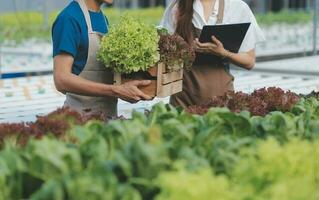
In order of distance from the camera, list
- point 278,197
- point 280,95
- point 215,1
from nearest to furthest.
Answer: point 278,197 < point 280,95 < point 215,1

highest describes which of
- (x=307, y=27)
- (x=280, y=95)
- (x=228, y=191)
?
(x=228, y=191)

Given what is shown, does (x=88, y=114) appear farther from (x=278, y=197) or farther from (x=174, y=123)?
(x=278, y=197)

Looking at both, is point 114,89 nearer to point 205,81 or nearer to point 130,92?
point 130,92

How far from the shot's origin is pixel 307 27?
21.7m

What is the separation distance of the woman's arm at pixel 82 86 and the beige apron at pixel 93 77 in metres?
0.14

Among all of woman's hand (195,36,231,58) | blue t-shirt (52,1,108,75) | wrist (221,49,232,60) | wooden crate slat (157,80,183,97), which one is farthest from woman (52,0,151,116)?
wrist (221,49,232,60)

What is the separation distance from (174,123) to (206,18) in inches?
73.0

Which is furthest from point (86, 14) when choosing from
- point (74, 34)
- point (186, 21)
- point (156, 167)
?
point (156, 167)

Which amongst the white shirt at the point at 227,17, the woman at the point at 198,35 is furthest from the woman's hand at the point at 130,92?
the white shirt at the point at 227,17

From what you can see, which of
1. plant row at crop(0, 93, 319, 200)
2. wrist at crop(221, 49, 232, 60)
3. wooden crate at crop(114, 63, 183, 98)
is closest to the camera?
plant row at crop(0, 93, 319, 200)

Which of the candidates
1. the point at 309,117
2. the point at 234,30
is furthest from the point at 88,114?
the point at 234,30

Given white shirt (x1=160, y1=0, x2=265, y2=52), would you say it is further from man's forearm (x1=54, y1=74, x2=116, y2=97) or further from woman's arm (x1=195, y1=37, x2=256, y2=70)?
man's forearm (x1=54, y1=74, x2=116, y2=97)

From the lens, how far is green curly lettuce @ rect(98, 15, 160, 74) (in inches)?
145

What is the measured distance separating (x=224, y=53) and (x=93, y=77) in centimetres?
76
